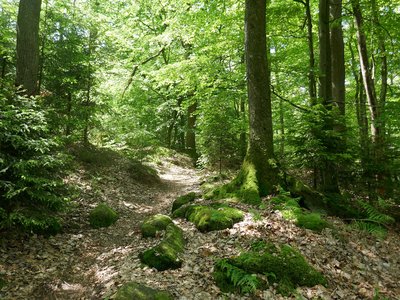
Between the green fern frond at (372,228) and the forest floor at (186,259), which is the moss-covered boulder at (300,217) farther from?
the green fern frond at (372,228)

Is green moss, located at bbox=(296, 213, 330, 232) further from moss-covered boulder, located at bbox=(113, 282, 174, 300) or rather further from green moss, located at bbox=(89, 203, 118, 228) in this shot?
green moss, located at bbox=(89, 203, 118, 228)

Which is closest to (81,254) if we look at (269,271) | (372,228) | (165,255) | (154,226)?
(154,226)

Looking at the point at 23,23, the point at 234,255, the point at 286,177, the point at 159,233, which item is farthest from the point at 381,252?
the point at 23,23

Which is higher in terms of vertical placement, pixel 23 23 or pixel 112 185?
pixel 23 23

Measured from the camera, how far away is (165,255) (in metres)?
4.92

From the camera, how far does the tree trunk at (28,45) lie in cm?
760

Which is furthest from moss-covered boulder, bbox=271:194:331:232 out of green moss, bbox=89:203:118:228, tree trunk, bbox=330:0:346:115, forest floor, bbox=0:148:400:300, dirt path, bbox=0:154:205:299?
tree trunk, bbox=330:0:346:115

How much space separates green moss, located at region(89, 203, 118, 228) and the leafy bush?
1098 millimetres

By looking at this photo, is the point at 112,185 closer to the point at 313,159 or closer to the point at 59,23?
the point at 59,23


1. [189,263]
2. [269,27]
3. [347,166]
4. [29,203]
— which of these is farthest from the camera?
[269,27]

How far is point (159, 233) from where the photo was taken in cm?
Answer: 630

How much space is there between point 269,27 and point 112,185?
27.4 ft

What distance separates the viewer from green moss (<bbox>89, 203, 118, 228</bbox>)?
23.8 feet

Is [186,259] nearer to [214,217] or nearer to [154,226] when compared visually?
[214,217]
